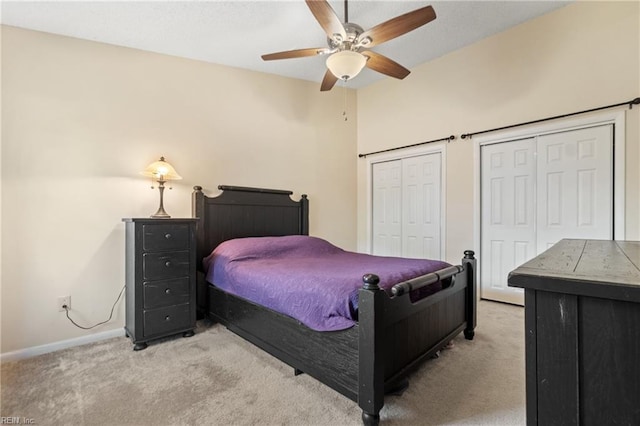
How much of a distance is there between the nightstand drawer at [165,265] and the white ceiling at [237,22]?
1939 mm

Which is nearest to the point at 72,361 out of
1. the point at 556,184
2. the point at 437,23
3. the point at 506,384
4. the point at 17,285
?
the point at 17,285

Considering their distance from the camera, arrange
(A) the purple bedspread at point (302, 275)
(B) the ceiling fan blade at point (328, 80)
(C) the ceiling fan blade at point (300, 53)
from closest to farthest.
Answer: (A) the purple bedspread at point (302, 275), (C) the ceiling fan blade at point (300, 53), (B) the ceiling fan blade at point (328, 80)

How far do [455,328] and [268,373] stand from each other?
1389 millimetres

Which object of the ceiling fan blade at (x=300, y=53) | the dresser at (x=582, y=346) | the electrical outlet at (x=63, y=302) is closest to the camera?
the dresser at (x=582, y=346)

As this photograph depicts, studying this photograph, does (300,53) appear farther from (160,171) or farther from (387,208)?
(387,208)

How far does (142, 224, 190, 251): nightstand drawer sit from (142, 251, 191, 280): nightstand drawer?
0.19 ft

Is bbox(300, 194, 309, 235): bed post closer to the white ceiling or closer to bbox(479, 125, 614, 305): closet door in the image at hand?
the white ceiling

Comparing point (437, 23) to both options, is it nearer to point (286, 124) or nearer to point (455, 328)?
point (286, 124)

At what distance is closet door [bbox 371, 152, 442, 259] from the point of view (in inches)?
154

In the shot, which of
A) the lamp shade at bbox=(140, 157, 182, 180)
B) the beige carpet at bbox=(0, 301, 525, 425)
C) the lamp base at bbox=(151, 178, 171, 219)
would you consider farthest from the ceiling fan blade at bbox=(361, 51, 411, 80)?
the beige carpet at bbox=(0, 301, 525, 425)

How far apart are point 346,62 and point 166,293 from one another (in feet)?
7.37

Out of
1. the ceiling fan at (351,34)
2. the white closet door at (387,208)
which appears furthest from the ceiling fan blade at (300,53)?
the white closet door at (387,208)

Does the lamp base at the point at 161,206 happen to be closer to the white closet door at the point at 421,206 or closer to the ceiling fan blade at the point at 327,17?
the ceiling fan blade at the point at 327,17

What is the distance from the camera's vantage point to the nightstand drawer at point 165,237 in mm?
2482
